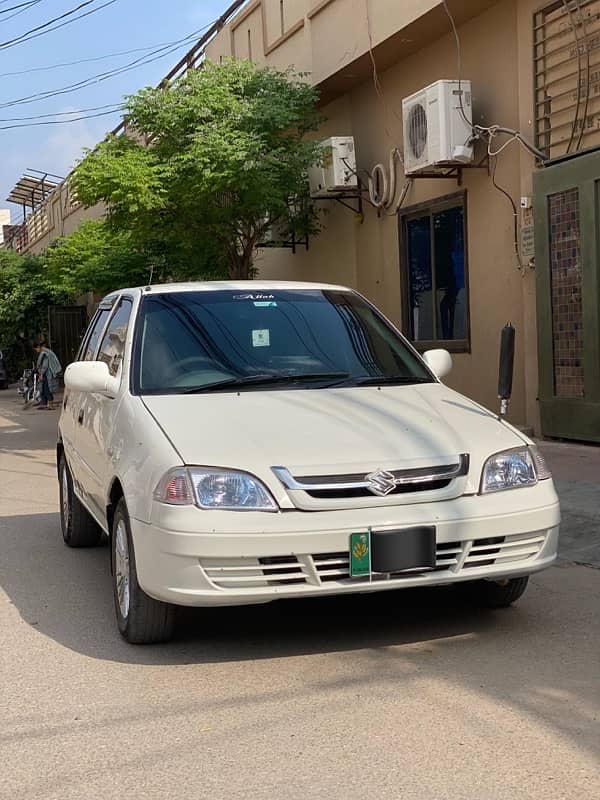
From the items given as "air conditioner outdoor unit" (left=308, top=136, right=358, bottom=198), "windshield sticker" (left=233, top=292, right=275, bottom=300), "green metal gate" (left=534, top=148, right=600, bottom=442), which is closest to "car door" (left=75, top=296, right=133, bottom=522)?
"windshield sticker" (left=233, top=292, right=275, bottom=300)

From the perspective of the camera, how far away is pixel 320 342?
5930 mm

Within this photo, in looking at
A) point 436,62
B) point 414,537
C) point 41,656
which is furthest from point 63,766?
point 436,62

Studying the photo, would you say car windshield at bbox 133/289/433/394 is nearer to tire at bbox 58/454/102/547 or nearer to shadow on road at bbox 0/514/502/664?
shadow on road at bbox 0/514/502/664

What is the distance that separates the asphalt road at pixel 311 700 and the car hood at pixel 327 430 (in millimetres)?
880

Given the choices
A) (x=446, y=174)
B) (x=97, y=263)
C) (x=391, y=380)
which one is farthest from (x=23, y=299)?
(x=391, y=380)

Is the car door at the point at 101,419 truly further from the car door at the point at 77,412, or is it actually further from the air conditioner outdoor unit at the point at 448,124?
the air conditioner outdoor unit at the point at 448,124

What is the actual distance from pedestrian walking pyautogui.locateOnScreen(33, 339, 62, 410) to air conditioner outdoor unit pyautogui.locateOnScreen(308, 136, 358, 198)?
1027 cm

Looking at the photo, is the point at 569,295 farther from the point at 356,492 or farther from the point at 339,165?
the point at 356,492

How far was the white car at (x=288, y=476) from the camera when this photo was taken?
4445 millimetres

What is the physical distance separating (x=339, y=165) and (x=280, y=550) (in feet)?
39.1

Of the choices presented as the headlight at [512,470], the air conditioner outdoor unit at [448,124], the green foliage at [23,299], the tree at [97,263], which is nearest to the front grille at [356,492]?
the headlight at [512,470]

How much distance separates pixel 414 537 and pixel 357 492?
31cm

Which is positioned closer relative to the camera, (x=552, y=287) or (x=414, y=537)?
(x=414, y=537)

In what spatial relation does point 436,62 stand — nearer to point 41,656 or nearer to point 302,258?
point 302,258
